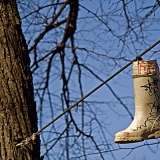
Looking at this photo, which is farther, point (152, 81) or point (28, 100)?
point (28, 100)

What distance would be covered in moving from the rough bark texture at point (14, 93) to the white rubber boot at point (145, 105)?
0.56 m

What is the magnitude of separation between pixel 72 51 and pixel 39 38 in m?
0.30

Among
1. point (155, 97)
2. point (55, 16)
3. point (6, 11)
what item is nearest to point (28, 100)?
point (6, 11)

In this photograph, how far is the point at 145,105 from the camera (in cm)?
200

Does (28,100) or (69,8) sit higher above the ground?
(69,8)

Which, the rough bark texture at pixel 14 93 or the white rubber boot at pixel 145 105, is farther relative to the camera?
the rough bark texture at pixel 14 93

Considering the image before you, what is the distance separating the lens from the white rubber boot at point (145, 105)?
1933mm

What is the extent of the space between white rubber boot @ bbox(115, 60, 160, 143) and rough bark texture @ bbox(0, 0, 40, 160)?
56cm

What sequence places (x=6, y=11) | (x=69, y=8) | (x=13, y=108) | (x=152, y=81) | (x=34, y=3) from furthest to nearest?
(x=69, y=8)
(x=34, y=3)
(x=6, y=11)
(x=13, y=108)
(x=152, y=81)

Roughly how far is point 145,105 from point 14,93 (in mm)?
688

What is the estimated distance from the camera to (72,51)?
4.15 metres

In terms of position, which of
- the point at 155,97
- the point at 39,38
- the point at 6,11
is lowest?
the point at 155,97

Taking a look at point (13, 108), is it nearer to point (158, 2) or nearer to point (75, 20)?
point (158, 2)

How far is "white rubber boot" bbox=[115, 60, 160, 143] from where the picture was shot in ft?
6.34
